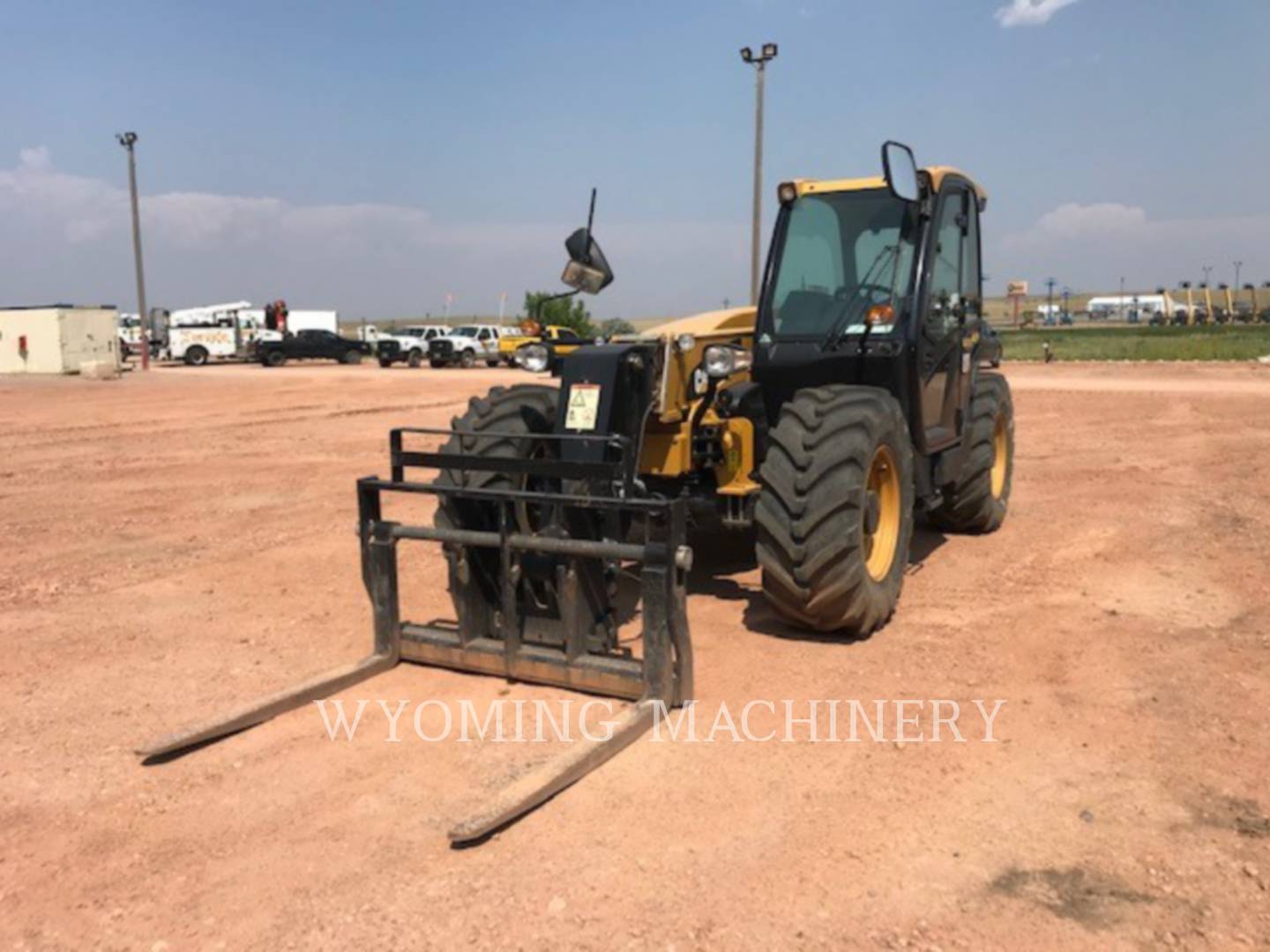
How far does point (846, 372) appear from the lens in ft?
21.7

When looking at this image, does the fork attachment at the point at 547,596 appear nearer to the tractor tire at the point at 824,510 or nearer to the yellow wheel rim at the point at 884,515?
the tractor tire at the point at 824,510

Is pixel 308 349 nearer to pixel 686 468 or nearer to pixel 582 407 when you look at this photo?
pixel 686 468

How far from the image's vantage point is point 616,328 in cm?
753

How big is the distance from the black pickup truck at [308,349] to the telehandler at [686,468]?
36.7 meters

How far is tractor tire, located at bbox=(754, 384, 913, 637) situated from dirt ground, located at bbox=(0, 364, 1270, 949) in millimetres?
267

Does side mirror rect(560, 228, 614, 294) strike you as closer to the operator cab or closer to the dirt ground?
the operator cab

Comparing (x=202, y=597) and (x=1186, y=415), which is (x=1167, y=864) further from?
(x=1186, y=415)

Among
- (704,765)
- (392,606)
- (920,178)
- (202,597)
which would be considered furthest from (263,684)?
(920,178)

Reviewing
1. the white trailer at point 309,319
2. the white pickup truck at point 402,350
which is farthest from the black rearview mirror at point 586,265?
the white trailer at point 309,319

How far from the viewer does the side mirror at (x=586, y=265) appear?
20.3 feet

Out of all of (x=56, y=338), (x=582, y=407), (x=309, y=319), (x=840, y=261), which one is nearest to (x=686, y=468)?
(x=582, y=407)

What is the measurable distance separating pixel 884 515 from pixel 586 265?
2.24 m

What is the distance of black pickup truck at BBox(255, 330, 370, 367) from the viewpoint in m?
41.0

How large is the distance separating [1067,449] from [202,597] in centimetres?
1096
